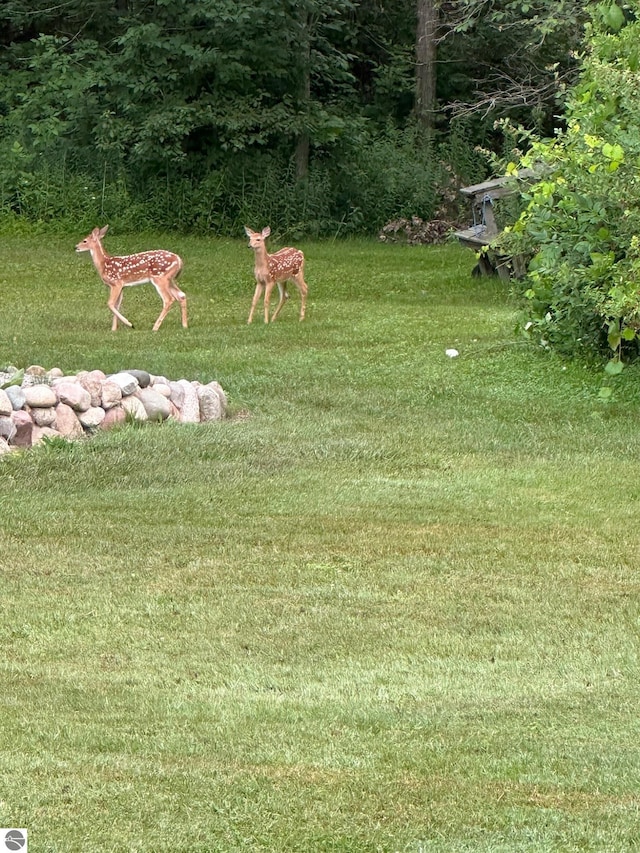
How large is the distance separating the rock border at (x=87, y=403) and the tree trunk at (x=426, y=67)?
1881 centimetres

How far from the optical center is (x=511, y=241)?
1305cm

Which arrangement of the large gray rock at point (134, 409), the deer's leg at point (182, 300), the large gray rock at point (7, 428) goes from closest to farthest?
the large gray rock at point (7, 428)
the large gray rock at point (134, 409)
the deer's leg at point (182, 300)

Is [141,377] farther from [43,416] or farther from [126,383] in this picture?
[43,416]

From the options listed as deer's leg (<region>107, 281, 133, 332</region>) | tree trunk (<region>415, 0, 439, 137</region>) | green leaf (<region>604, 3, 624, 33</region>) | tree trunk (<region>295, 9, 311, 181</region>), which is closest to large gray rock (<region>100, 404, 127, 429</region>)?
deer's leg (<region>107, 281, 133, 332</region>)

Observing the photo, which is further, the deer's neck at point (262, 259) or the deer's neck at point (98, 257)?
the deer's neck at point (262, 259)

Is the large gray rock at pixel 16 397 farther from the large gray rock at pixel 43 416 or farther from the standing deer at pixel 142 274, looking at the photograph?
the standing deer at pixel 142 274

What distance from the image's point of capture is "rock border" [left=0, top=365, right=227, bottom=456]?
9.27m

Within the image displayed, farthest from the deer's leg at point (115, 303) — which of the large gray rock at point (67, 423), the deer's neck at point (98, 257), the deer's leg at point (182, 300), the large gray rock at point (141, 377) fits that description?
the large gray rock at point (67, 423)

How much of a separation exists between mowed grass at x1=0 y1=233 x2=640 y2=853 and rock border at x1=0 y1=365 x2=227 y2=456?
0.81 ft

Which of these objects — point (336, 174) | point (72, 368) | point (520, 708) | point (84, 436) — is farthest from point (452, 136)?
point (520, 708)

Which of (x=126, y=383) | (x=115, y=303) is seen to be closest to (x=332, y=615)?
(x=126, y=383)

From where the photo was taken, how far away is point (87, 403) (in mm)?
9688

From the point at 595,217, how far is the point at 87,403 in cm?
434

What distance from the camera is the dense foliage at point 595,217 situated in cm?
1110
